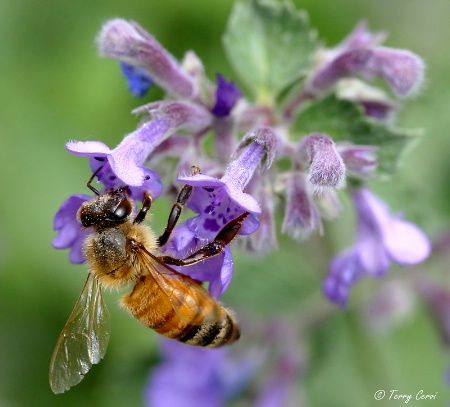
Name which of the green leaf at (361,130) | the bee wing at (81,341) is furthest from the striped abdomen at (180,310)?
the green leaf at (361,130)

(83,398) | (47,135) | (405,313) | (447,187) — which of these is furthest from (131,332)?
(447,187)

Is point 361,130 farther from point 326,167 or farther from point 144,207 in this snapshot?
point 144,207

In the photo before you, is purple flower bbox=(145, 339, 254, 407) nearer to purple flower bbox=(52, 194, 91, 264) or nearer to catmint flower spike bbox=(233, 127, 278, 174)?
purple flower bbox=(52, 194, 91, 264)

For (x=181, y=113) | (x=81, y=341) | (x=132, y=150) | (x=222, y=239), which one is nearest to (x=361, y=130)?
(x=181, y=113)

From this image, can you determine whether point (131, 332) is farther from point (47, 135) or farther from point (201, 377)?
point (47, 135)

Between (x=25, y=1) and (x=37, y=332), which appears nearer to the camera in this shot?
(x=37, y=332)
